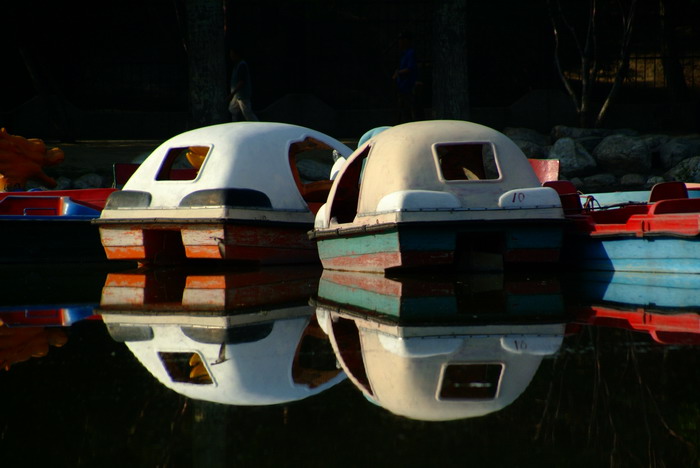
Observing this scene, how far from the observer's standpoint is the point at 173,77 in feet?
76.2

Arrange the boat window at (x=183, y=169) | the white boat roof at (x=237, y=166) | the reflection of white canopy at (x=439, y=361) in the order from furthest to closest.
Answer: the boat window at (x=183, y=169), the white boat roof at (x=237, y=166), the reflection of white canopy at (x=439, y=361)

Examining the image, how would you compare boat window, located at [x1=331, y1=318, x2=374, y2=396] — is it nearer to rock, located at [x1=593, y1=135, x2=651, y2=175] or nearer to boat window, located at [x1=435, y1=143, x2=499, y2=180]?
boat window, located at [x1=435, y1=143, x2=499, y2=180]

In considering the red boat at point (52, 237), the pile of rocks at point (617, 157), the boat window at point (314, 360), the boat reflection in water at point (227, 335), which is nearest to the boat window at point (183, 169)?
the red boat at point (52, 237)

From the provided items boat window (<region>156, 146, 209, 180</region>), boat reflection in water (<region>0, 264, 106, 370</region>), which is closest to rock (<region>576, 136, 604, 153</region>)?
boat window (<region>156, 146, 209, 180</region>)

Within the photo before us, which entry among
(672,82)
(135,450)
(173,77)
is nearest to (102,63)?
(173,77)

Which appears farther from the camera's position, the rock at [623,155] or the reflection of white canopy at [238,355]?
the rock at [623,155]

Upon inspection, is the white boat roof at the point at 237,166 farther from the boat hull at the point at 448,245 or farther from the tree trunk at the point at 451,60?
the tree trunk at the point at 451,60

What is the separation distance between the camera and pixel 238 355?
4.92 m

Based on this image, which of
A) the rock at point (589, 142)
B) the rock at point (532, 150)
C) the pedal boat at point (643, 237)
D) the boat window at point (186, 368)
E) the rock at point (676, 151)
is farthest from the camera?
the rock at point (589, 142)

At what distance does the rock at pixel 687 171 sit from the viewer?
17.4 meters

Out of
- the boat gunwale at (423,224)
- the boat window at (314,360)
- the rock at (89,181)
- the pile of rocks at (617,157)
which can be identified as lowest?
the pile of rocks at (617,157)

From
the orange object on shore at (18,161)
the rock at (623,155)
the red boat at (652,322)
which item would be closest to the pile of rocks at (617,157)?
the rock at (623,155)

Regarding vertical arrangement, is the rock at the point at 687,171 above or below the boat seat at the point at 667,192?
below

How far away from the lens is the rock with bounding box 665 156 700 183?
17.4 metres
